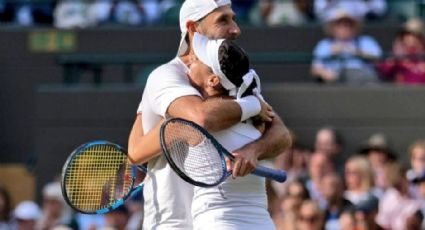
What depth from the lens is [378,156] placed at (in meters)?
11.1

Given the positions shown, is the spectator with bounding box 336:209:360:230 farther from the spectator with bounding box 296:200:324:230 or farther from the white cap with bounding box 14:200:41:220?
the white cap with bounding box 14:200:41:220

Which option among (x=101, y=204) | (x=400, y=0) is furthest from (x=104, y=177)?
(x=400, y=0)

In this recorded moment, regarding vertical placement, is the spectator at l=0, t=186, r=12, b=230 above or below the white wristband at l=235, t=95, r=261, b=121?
below

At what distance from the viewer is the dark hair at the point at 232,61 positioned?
19.0 feet

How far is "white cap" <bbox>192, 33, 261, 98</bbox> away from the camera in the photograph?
5.83 metres

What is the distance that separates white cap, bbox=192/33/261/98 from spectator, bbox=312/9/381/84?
6054 millimetres

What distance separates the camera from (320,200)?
34.2ft

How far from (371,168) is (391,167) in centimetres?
28

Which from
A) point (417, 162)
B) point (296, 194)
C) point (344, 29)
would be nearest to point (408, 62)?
point (344, 29)

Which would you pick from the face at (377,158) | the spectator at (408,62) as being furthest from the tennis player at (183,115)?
the spectator at (408,62)

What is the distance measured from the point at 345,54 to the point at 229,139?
6.38 m

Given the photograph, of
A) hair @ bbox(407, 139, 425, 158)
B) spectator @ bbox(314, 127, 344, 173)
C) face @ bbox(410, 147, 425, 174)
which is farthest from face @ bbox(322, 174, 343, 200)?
spectator @ bbox(314, 127, 344, 173)

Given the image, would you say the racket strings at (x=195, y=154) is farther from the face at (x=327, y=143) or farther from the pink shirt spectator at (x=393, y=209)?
the face at (x=327, y=143)

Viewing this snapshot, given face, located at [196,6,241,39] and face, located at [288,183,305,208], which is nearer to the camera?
face, located at [196,6,241,39]
